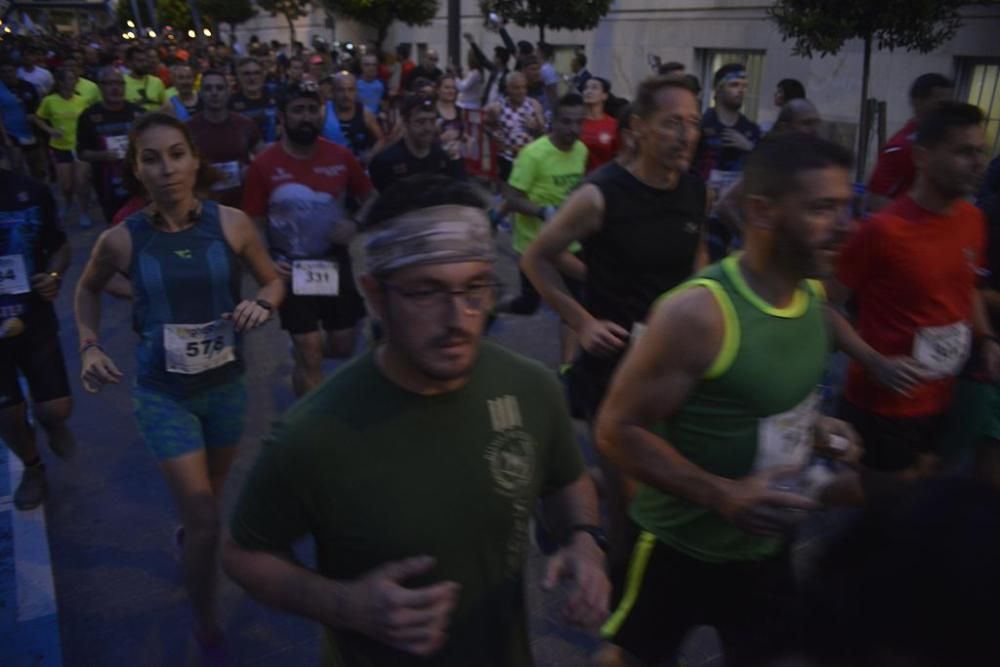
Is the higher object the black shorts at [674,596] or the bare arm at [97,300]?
the bare arm at [97,300]

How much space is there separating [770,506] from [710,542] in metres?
0.38

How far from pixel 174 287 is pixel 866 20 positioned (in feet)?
28.3

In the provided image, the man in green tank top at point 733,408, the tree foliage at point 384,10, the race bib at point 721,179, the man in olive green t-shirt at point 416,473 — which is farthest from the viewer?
the tree foliage at point 384,10

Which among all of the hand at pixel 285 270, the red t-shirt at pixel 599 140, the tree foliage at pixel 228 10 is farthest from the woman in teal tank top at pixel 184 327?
the tree foliage at pixel 228 10

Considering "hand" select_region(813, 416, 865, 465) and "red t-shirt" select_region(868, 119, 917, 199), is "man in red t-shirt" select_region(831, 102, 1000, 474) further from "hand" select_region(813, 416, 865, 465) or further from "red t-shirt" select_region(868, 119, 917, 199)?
"red t-shirt" select_region(868, 119, 917, 199)

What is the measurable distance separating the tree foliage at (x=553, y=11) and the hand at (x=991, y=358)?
12.8m

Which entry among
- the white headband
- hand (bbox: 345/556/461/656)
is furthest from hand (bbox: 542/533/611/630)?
the white headband

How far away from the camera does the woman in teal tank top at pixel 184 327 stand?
Answer: 10.3 feet

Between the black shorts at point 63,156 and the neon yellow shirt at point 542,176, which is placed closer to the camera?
the neon yellow shirt at point 542,176

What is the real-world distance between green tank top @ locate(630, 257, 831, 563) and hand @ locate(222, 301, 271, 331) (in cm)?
168

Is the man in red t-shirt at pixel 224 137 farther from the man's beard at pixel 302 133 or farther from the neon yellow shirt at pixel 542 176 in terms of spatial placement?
the neon yellow shirt at pixel 542 176

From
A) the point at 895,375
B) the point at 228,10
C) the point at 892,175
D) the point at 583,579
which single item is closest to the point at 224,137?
the point at 892,175

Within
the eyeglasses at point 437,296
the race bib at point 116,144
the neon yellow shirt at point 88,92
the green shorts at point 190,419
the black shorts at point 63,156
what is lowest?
the green shorts at point 190,419

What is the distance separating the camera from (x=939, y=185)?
3285 mm
